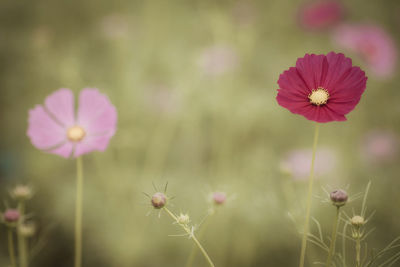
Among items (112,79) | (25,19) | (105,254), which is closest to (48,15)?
(25,19)

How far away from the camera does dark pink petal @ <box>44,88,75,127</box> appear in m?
0.50

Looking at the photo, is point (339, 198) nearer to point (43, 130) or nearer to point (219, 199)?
point (219, 199)

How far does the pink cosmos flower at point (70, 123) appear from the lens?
0.44 metres

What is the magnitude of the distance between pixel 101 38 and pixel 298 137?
900 millimetres

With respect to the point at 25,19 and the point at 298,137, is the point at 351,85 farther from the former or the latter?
the point at 25,19

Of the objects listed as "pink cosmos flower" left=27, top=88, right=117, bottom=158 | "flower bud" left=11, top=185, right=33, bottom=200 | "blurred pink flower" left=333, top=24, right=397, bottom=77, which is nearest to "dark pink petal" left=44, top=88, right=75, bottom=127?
"pink cosmos flower" left=27, top=88, right=117, bottom=158

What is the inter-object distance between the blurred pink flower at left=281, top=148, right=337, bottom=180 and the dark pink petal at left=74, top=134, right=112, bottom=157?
78 centimetres

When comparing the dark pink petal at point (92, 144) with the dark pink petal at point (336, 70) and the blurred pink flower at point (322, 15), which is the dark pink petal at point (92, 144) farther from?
the blurred pink flower at point (322, 15)

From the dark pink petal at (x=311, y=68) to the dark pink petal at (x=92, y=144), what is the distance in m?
0.23

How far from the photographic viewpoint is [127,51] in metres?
1.34

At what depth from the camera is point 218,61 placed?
122cm

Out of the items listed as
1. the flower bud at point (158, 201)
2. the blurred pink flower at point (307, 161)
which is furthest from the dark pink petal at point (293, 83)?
the blurred pink flower at point (307, 161)

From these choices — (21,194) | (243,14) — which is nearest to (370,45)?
(243,14)

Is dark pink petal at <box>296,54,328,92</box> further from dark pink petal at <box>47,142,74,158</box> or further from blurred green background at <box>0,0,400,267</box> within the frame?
blurred green background at <box>0,0,400,267</box>
